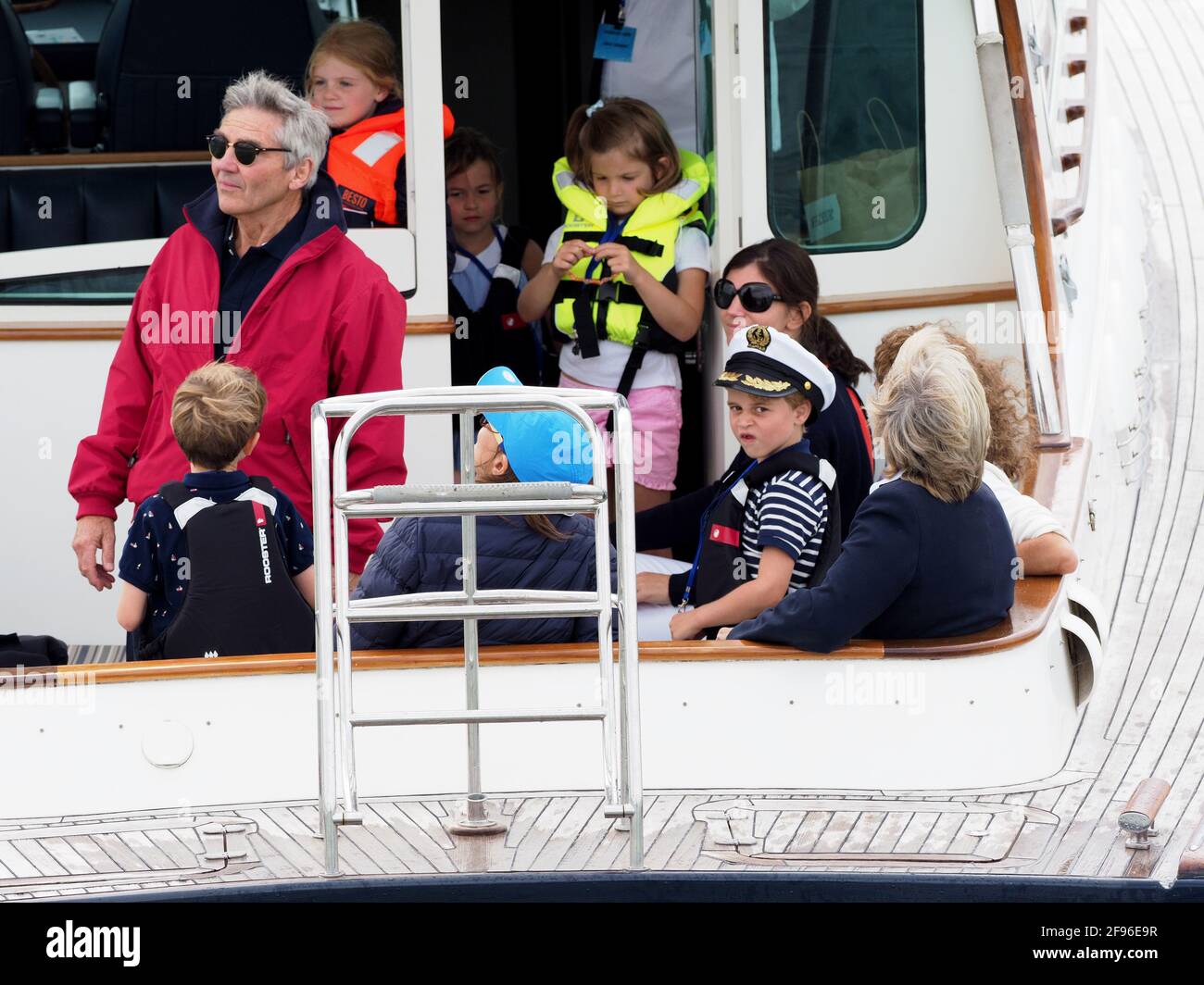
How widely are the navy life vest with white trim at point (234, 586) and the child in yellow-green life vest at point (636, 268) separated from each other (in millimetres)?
1472

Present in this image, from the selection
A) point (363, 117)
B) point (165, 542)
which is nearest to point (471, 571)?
point (165, 542)

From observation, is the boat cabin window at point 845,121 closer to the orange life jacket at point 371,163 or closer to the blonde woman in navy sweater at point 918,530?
the orange life jacket at point 371,163

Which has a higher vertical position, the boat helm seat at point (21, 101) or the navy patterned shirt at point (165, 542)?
the boat helm seat at point (21, 101)

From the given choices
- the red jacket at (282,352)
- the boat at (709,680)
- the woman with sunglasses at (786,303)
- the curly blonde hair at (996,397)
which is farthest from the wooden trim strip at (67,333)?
the curly blonde hair at (996,397)

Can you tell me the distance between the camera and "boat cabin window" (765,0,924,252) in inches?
201

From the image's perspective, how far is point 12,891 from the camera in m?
3.35

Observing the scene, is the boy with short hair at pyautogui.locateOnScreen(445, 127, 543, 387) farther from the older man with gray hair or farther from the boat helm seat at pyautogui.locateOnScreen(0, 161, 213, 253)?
the older man with gray hair

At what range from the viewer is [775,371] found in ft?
12.8

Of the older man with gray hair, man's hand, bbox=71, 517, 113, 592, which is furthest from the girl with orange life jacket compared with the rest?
man's hand, bbox=71, 517, 113, 592

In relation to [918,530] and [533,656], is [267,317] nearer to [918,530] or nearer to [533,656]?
[533,656]

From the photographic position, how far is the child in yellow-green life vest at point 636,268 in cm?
502

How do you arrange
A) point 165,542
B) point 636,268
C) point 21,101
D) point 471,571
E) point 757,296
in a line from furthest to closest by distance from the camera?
point 21,101 → point 636,268 → point 757,296 → point 165,542 → point 471,571

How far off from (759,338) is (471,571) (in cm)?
103

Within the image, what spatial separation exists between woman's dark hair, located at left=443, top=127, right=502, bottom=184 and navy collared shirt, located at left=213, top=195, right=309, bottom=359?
1.10m
